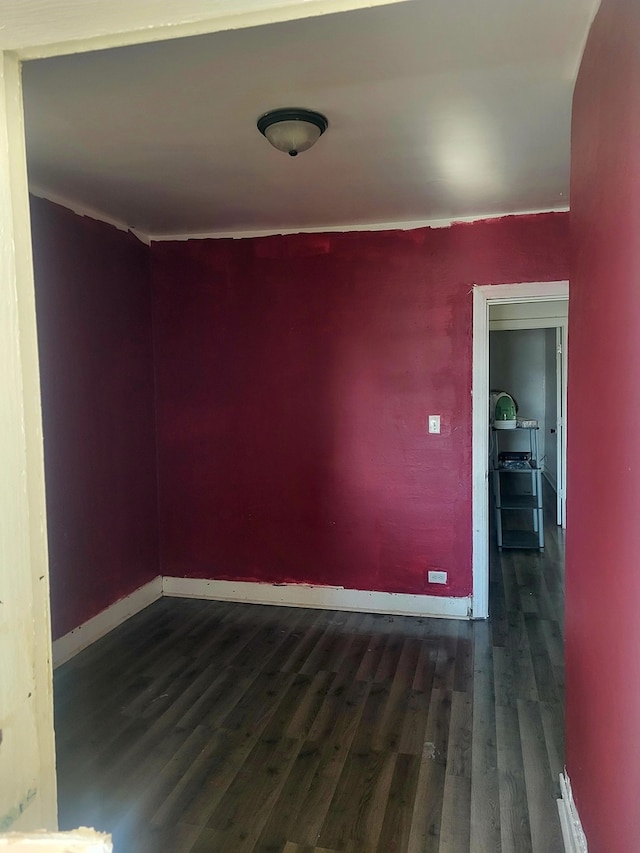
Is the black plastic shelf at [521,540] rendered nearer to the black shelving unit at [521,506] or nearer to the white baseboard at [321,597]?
the black shelving unit at [521,506]

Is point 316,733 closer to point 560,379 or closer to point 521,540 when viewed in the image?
point 521,540

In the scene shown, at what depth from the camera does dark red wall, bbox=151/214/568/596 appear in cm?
350

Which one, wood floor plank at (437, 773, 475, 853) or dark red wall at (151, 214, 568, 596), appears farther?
dark red wall at (151, 214, 568, 596)

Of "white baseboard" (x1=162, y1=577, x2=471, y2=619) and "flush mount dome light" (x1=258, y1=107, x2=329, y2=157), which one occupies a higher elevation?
"flush mount dome light" (x1=258, y1=107, x2=329, y2=157)

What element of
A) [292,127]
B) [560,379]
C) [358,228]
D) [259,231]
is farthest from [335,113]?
[560,379]

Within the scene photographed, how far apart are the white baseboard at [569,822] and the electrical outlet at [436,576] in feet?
5.19

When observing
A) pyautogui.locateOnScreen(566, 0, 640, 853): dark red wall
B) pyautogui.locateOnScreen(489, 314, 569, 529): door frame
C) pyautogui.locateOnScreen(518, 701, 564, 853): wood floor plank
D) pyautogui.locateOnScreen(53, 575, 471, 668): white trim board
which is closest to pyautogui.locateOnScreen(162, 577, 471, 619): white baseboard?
pyautogui.locateOnScreen(53, 575, 471, 668): white trim board

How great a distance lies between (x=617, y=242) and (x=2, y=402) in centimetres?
113

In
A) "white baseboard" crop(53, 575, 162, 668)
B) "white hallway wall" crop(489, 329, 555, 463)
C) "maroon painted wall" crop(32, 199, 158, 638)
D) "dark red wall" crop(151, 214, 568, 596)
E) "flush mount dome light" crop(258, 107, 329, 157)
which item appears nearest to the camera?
"flush mount dome light" crop(258, 107, 329, 157)

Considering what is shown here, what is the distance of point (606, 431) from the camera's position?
129cm

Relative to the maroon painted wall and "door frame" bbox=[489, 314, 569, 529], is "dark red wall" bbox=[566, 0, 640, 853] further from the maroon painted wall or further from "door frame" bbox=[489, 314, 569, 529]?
"door frame" bbox=[489, 314, 569, 529]

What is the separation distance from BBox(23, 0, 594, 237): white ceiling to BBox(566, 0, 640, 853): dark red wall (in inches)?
11.3

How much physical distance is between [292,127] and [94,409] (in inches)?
77.2

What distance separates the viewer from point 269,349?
12.4ft
